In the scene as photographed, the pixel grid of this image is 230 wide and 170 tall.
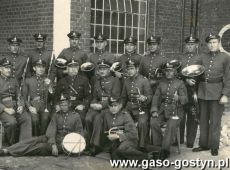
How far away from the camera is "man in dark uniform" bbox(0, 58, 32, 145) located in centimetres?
770

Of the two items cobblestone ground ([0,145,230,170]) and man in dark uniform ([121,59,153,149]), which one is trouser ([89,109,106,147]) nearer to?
cobblestone ground ([0,145,230,170])

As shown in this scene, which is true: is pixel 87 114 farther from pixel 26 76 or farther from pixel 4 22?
pixel 4 22

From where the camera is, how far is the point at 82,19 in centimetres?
985

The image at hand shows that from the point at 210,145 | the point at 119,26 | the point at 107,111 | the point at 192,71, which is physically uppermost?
the point at 119,26

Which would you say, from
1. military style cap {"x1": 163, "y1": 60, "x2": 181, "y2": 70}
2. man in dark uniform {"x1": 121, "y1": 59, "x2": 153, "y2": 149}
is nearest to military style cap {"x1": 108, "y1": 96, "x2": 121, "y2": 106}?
man in dark uniform {"x1": 121, "y1": 59, "x2": 153, "y2": 149}

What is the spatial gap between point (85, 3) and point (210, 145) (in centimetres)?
447

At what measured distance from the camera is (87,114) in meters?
7.92

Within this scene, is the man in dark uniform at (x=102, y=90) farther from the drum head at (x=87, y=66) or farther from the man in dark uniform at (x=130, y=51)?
the man in dark uniform at (x=130, y=51)

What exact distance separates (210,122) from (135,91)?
144cm

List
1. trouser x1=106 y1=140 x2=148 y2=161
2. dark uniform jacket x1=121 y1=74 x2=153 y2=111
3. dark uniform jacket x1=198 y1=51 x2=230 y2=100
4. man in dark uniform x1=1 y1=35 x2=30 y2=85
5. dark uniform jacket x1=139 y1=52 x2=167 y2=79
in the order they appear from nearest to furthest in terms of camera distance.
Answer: trouser x1=106 y1=140 x2=148 y2=161 → dark uniform jacket x1=198 y1=51 x2=230 y2=100 → dark uniform jacket x1=121 y1=74 x2=153 y2=111 → dark uniform jacket x1=139 y1=52 x2=167 y2=79 → man in dark uniform x1=1 y1=35 x2=30 y2=85

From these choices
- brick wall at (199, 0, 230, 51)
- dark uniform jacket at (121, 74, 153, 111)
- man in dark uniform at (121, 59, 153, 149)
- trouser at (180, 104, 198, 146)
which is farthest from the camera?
brick wall at (199, 0, 230, 51)

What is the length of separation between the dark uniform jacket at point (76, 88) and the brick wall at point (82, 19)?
1.83 meters

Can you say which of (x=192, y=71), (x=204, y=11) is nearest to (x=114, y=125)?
(x=192, y=71)

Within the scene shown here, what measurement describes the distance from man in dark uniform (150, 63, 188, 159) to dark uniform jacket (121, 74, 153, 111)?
18 centimetres
